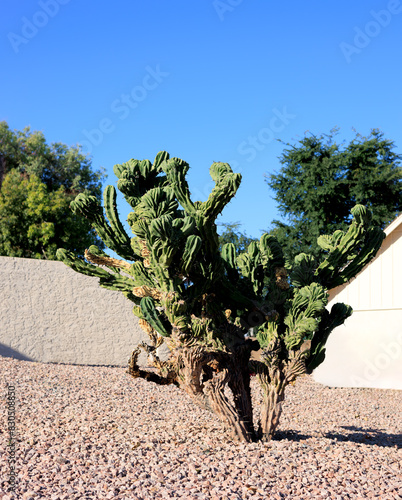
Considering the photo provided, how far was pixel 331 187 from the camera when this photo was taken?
20500 millimetres

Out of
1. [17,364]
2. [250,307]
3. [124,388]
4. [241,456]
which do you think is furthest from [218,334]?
[17,364]

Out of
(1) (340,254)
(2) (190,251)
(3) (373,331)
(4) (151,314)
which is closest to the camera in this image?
(2) (190,251)

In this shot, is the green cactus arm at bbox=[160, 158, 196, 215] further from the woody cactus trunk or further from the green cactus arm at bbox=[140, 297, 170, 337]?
the green cactus arm at bbox=[140, 297, 170, 337]

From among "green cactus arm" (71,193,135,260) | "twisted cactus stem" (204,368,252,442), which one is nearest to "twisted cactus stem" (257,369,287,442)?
"twisted cactus stem" (204,368,252,442)

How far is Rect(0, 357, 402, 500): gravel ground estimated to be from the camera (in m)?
4.32

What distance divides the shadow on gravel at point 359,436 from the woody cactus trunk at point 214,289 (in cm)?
62

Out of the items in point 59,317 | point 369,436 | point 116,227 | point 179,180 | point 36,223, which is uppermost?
point 36,223

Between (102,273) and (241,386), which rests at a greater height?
(102,273)

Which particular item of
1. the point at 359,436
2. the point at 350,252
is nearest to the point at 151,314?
the point at 350,252

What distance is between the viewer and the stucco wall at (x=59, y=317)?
12.9 meters

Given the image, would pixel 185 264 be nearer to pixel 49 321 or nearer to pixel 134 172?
pixel 134 172

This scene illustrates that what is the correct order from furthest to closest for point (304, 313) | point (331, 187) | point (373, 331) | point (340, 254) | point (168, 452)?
point (331, 187) → point (373, 331) → point (340, 254) → point (304, 313) → point (168, 452)

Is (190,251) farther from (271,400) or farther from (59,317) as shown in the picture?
(59,317)

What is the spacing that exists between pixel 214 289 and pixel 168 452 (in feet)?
6.00
